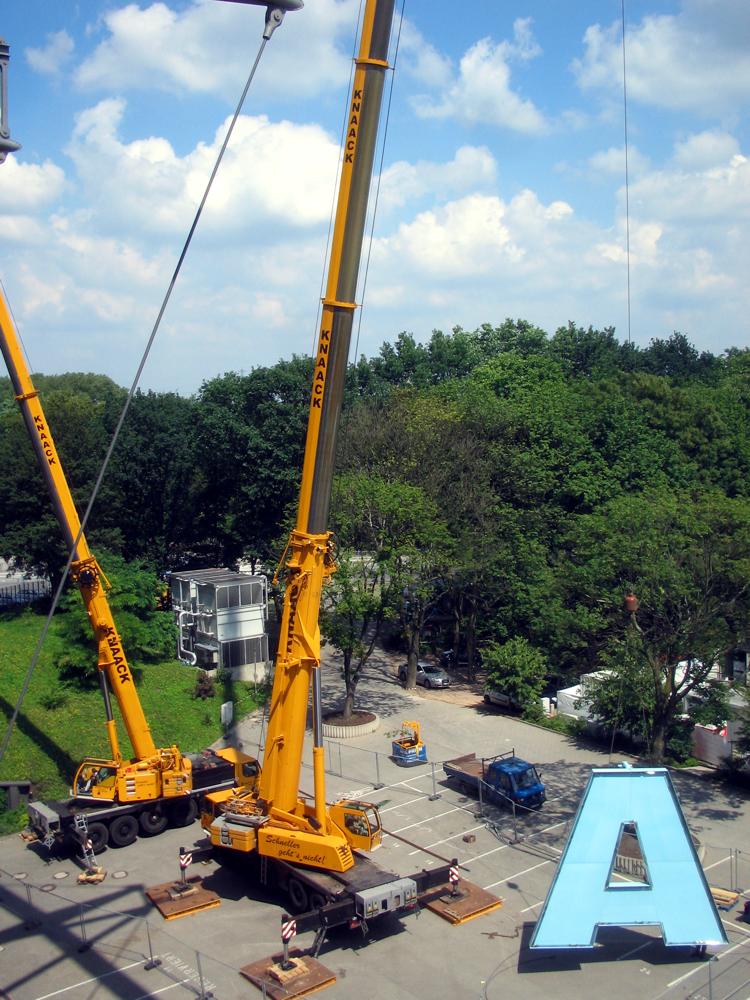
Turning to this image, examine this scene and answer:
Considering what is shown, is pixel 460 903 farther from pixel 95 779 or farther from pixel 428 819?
pixel 95 779

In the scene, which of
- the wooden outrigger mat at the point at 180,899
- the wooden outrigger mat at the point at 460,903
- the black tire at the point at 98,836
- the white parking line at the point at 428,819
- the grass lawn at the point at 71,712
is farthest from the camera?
the grass lawn at the point at 71,712

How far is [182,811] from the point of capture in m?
25.6

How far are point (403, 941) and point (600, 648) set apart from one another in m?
14.8

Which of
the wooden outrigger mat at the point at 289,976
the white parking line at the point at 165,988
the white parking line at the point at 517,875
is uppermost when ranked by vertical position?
the white parking line at the point at 517,875

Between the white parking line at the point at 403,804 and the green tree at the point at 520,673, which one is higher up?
the green tree at the point at 520,673

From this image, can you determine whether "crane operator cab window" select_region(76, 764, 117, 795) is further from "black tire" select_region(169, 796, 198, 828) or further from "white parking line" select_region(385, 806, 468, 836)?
"white parking line" select_region(385, 806, 468, 836)

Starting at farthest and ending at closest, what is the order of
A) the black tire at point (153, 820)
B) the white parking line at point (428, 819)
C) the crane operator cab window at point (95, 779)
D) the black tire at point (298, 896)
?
the white parking line at point (428, 819)
the black tire at point (153, 820)
the crane operator cab window at point (95, 779)
the black tire at point (298, 896)

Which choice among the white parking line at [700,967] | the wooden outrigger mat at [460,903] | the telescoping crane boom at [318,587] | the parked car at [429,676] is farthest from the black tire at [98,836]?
the parked car at [429,676]

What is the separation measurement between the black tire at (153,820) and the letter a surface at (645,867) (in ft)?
39.4

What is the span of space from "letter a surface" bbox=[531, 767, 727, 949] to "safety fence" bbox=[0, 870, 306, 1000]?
20.5 ft

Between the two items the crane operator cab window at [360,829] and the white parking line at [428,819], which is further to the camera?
the white parking line at [428,819]

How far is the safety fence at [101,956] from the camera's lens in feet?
57.4

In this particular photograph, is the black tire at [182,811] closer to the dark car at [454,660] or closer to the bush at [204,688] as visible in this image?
the bush at [204,688]

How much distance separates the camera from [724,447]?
5256 cm
